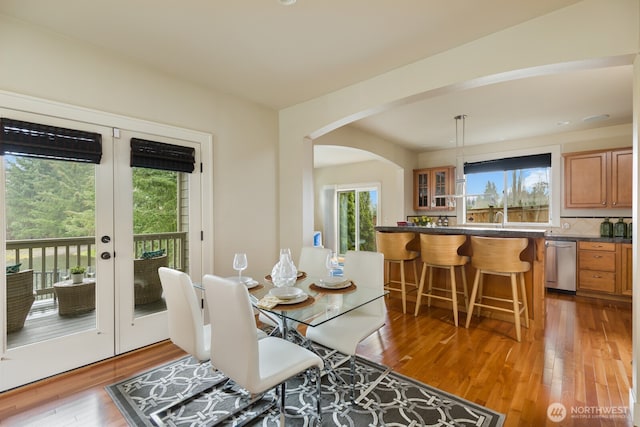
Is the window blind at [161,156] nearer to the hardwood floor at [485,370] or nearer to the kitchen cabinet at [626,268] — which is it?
the hardwood floor at [485,370]

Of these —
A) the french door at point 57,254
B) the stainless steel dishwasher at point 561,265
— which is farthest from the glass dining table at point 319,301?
the stainless steel dishwasher at point 561,265

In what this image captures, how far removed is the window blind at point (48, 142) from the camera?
85.0 inches

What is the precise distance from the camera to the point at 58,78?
238 centimetres

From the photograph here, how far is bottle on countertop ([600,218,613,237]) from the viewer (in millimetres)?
4601

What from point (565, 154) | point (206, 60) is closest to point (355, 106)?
point (206, 60)

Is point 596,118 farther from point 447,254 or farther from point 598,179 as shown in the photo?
point 447,254

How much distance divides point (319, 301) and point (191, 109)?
2486mm

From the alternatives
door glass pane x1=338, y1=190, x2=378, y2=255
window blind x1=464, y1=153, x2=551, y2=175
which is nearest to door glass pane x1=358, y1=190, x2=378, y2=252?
door glass pane x1=338, y1=190, x2=378, y2=255

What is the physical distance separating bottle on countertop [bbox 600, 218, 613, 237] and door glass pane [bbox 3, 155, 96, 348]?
264 inches

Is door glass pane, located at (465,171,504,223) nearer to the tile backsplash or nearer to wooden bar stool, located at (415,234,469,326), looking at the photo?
the tile backsplash

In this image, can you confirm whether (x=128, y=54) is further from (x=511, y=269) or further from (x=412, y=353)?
(x=511, y=269)

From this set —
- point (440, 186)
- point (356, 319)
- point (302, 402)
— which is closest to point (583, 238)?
point (440, 186)

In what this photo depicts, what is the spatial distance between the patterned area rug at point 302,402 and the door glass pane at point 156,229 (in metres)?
0.78

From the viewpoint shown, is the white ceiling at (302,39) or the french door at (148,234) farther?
the french door at (148,234)
